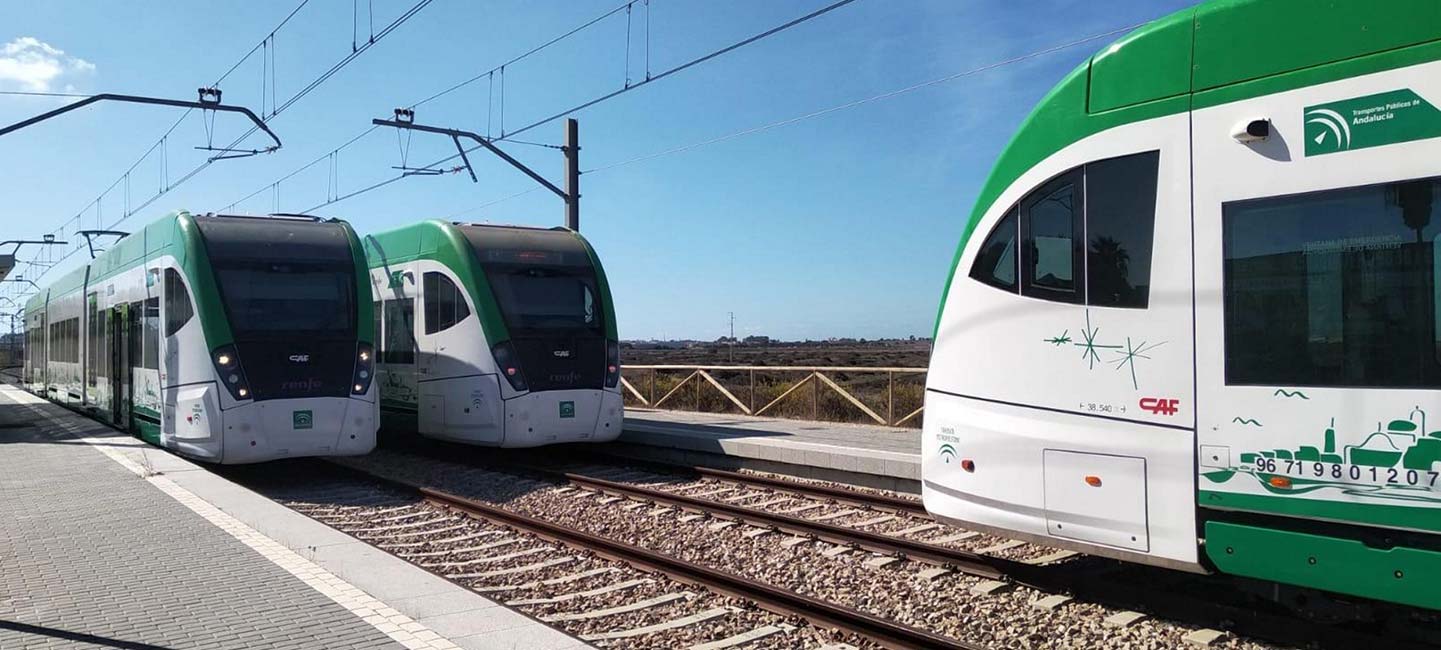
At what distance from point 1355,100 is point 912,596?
4.04 meters

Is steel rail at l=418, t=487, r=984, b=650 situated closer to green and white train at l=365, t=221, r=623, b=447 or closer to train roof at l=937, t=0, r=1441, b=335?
train roof at l=937, t=0, r=1441, b=335

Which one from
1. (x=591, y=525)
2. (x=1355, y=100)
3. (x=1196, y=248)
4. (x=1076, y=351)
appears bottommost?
(x=591, y=525)

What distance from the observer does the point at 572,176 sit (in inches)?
762

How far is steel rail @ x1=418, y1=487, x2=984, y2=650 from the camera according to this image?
229 inches

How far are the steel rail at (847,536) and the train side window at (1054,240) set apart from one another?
2265mm

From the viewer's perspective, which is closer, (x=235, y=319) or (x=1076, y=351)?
(x=1076, y=351)

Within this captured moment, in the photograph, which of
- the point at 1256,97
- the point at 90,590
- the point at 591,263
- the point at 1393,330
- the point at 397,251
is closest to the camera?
the point at 1393,330

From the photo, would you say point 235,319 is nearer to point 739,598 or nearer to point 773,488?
point 773,488

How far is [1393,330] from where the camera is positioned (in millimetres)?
4859

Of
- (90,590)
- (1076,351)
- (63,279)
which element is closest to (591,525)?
(90,590)

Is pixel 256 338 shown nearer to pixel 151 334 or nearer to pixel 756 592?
pixel 151 334

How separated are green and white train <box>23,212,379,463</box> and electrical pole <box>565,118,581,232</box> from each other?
6.11m

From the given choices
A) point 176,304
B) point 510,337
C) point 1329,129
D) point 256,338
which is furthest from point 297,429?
point 1329,129

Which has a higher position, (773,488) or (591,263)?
(591,263)
